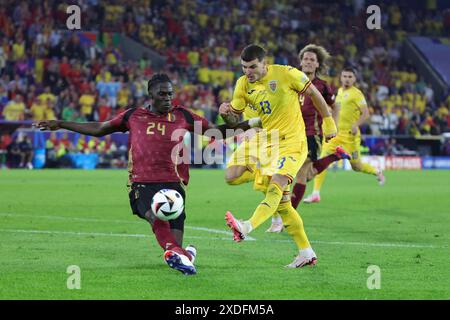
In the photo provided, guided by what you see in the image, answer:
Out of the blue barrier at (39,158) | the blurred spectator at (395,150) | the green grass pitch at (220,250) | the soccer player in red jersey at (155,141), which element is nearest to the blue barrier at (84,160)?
the blue barrier at (39,158)

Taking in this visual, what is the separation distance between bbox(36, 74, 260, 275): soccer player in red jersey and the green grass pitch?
1.77ft

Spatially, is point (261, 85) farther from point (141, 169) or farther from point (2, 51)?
point (2, 51)

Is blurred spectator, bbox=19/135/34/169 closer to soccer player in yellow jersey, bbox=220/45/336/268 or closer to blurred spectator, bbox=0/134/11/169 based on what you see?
blurred spectator, bbox=0/134/11/169

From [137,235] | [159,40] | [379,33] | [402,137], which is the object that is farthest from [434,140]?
[137,235]

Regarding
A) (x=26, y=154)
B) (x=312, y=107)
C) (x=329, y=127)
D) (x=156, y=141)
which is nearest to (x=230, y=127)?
(x=156, y=141)

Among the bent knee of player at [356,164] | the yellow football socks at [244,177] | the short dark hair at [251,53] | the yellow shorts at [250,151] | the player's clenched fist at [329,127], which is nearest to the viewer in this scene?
the short dark hair at [251,53]

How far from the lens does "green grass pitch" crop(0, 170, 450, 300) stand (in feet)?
24.4

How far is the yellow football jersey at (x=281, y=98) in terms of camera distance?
9.43m

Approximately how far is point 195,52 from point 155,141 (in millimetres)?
29600

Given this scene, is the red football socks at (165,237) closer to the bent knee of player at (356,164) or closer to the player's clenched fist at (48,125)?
the player's clenched fist at (48,125)

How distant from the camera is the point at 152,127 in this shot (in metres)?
8.69

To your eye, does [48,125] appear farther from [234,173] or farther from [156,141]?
[234,173]

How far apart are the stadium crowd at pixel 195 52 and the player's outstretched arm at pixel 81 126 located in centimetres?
2232

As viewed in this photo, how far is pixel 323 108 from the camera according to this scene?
9.64 metres
